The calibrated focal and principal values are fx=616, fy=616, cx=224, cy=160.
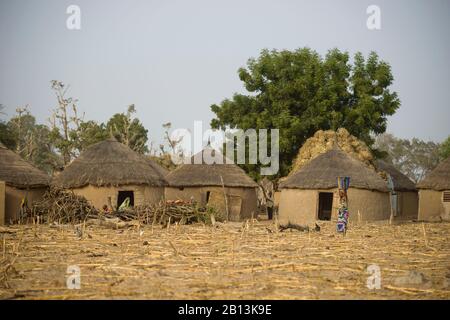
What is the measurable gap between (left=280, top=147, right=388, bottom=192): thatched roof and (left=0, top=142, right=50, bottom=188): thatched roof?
779cm

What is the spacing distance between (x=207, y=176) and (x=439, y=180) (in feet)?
26.4

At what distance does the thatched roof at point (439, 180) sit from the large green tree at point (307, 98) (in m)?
4.30

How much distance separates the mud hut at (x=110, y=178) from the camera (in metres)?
Result: 19.5

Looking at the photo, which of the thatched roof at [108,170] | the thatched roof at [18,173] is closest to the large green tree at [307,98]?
the thatched roof at [108,170]

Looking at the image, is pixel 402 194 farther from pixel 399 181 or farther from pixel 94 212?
pixel 94 212

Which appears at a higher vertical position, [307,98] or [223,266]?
[307,98]

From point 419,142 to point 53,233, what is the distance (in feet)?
147

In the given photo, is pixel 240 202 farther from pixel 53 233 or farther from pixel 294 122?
pixel 53 233

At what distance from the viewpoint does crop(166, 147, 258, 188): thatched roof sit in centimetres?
2177

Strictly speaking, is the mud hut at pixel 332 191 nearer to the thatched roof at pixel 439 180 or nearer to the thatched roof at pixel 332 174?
the thatched roof at pixel 332 174

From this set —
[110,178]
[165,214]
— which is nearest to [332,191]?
[165,214]

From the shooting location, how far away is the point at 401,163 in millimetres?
52406

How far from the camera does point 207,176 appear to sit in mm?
21969
